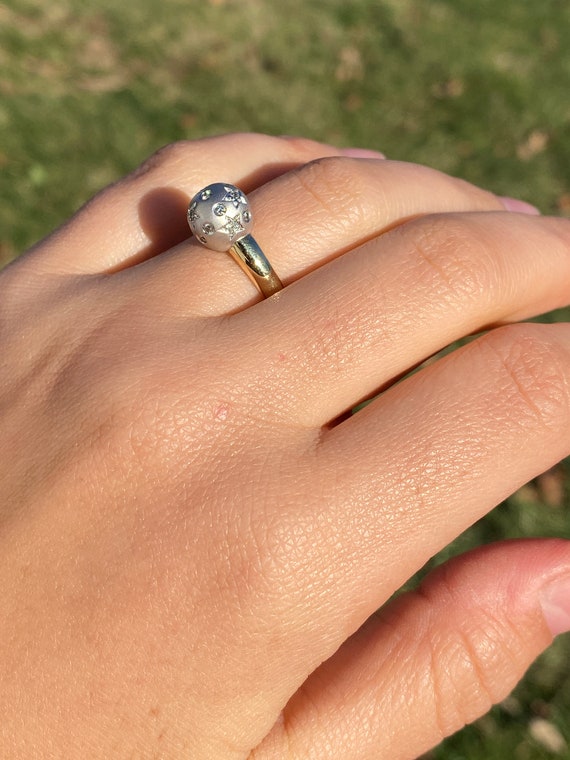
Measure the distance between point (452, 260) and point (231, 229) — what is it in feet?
1.85

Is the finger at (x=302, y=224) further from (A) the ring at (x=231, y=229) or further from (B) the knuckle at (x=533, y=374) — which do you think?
(B) the knuckle at (x=533, y=374)

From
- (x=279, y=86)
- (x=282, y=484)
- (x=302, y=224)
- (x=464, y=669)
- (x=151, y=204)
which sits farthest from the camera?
(x=279, y=86)

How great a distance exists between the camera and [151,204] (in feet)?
6.68

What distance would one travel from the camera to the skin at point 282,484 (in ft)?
4.61

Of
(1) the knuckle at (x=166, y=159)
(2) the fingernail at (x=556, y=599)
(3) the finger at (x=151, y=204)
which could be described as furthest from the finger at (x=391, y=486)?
(1) the knuckle at (x=166, y=159)

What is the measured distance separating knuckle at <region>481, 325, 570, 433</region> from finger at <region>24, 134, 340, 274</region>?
0.92 metres

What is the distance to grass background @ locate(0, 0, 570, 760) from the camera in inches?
178

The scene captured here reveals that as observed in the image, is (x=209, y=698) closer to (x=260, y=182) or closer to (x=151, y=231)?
(x=151, y=231)

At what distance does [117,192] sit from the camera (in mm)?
2066

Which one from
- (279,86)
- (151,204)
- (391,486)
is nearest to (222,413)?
(391,486)

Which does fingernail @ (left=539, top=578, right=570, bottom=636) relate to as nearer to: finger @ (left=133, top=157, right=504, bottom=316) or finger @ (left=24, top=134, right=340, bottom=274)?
finger @ (left=133, top=157, right=504, bottom=316)

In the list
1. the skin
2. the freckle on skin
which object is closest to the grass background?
the skin

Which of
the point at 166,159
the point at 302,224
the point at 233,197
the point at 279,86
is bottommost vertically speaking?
the point at 302,224

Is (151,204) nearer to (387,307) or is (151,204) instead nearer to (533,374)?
(387,307)
